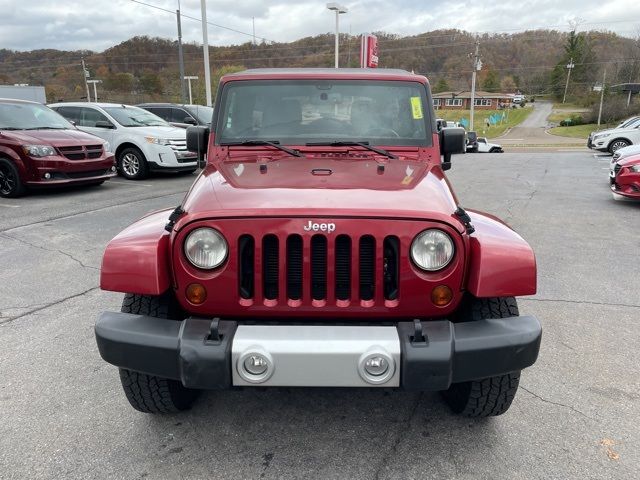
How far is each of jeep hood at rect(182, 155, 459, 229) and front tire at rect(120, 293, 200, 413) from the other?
479 millimetres

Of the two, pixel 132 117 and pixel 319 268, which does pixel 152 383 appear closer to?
pixel 319 268

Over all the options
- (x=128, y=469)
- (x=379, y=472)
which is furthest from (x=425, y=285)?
(x=128, y=469)

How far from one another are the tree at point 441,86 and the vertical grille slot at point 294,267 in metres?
91.2

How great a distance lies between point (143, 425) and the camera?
8.88 ft

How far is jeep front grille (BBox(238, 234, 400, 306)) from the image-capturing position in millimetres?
2238

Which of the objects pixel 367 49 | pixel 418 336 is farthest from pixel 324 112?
pixel 367 49

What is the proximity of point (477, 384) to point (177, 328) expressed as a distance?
145cm

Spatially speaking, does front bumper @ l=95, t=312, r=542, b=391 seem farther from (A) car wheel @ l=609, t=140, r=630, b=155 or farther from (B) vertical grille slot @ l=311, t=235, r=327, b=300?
(A) car wheel @ l=609, t=140, r=630, b=155

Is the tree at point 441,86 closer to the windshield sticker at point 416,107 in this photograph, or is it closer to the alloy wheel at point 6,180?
the alloy wheel at point 6,180

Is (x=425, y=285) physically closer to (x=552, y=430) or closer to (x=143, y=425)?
(x=552, y=430)

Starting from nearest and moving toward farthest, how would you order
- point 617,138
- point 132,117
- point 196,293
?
point 196,293, point 132,117, point 617,138

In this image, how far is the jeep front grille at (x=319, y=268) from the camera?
224 centimetres

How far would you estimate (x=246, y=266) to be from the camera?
2.33 m

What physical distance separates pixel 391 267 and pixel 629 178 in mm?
7646
